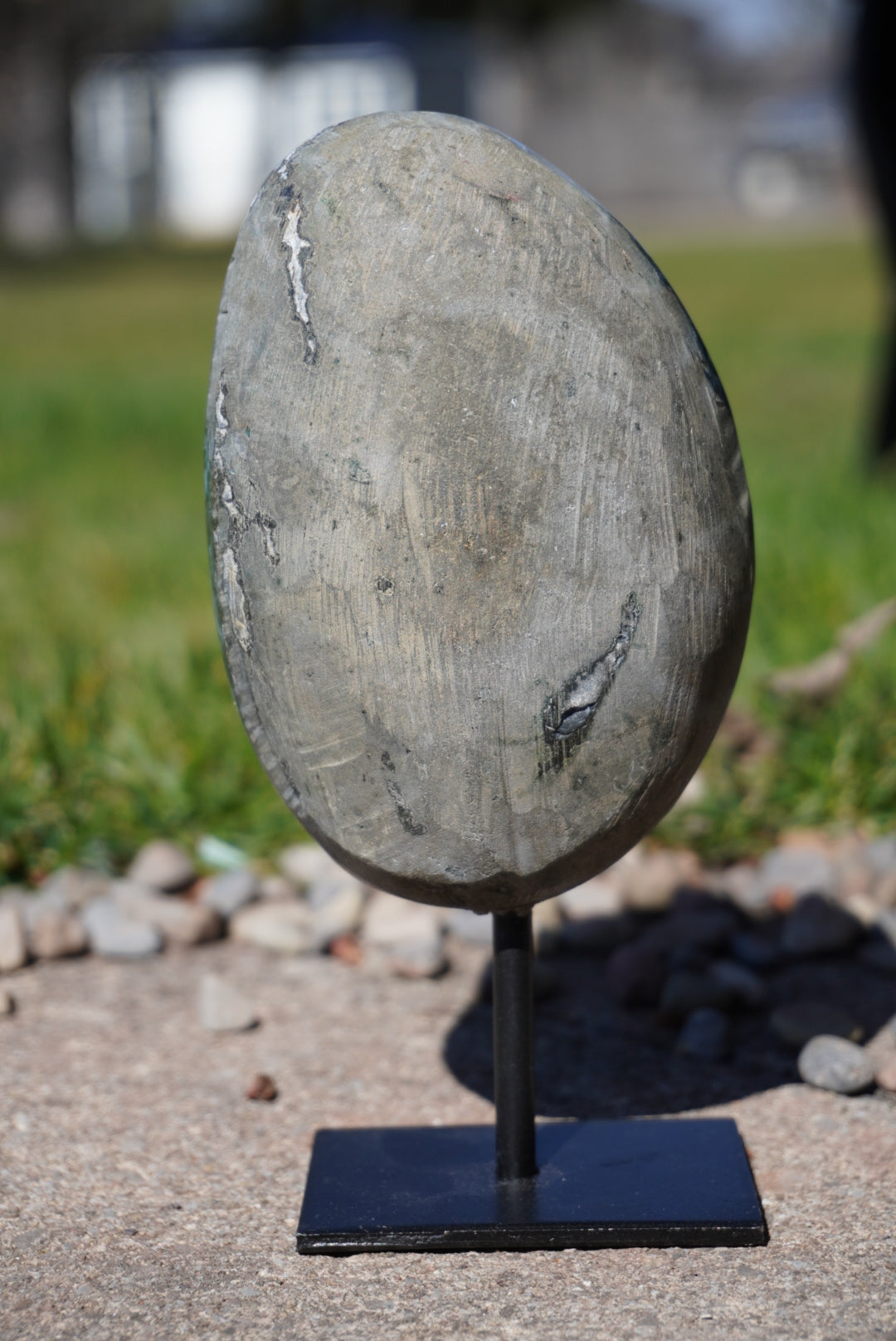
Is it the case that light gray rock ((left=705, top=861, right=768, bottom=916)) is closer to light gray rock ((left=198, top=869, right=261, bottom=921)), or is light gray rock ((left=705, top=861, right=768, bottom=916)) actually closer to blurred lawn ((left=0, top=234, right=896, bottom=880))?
blurred lawn ((left=0, top=234, right=896, bottom=880))

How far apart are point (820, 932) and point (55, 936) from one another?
4.39 feet

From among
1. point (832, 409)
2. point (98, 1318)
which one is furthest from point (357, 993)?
point (832, 409)

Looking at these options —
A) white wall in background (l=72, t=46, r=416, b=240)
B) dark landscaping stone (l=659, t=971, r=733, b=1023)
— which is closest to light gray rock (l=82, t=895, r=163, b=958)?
dark landscaping stone (l=659, t=971, r=733, b=1023)

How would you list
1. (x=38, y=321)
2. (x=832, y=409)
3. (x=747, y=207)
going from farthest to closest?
(x=747, y=207), (x=38, y=321), (x=832, y=409)

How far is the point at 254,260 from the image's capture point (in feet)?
5.35

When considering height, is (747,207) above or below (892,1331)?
above

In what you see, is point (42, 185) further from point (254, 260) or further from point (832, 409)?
point (254, 260)

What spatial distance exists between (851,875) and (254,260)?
68.1 inches

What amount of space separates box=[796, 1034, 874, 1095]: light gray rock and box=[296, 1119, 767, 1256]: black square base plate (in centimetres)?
19

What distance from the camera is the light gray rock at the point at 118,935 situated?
2572mm

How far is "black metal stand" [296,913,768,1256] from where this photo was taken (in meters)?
1.66

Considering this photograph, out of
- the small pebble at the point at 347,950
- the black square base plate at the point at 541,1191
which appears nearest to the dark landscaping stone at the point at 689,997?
the black square base plate at the point at 541,1191

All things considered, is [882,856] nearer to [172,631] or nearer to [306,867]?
[306,867]

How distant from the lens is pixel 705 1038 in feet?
7.29
